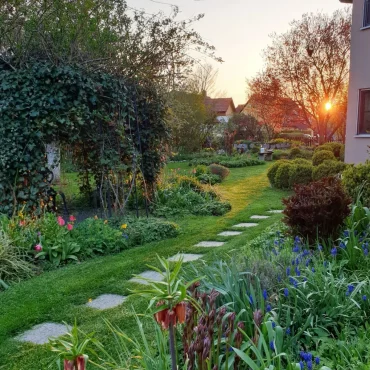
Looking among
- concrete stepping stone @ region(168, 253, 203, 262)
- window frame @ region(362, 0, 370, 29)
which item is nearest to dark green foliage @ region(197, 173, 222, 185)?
window frame @ region(362, 0, 370, 29)

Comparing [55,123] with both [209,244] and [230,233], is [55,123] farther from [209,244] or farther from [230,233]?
[230,233]

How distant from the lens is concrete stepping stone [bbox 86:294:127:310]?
10.8 ft

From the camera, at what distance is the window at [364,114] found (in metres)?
9.54

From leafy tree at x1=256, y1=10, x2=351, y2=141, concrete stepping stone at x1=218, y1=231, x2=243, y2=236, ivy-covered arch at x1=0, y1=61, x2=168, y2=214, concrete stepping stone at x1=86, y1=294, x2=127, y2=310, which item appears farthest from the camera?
leafy tree at x1=256, y1=10, x2=351, y2=141

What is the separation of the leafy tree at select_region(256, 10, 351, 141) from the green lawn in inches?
565

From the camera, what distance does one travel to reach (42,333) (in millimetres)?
2838

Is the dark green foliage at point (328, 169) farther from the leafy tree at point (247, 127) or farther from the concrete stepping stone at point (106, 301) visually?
the leafy tree at point (247, 127)

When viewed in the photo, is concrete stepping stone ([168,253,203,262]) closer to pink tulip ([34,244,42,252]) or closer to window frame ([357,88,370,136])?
pink tulip ([34,244,42,252])

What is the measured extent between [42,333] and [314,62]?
723 inches

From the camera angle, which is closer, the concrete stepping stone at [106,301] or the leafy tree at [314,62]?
the concrete stepping stone at [106,301]

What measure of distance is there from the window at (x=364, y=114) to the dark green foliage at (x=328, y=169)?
1247mm

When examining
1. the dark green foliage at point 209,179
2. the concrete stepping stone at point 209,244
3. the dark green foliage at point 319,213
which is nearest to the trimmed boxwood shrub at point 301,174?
the dark green foliage at point 209,179

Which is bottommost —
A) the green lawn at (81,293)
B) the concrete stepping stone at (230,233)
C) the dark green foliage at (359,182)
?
the green lawn at (81,293)

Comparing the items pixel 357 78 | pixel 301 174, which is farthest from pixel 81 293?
pixel 357 78
